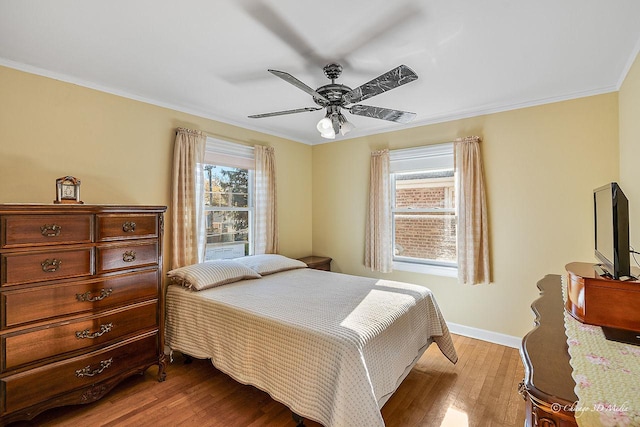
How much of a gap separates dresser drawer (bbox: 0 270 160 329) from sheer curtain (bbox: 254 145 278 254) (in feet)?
5.06

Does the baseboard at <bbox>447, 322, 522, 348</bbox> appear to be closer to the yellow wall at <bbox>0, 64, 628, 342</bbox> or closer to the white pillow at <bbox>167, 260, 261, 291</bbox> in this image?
the yellow wall at <bbox>0, 64, 628, 342</bbox>

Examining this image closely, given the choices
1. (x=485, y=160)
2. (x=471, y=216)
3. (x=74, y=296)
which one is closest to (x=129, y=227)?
(x=74, y=296)

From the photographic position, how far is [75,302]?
201cm

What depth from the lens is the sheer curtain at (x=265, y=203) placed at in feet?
12.6

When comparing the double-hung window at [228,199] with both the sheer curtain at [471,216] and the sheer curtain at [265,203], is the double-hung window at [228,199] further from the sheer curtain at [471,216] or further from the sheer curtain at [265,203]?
the sheer curtain at [471,216]

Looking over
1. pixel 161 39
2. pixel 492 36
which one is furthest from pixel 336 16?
pixel 161 39

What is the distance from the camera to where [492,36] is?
6.15 feet

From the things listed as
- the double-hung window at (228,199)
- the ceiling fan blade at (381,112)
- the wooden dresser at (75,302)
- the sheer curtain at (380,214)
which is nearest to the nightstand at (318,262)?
the sheer curtain at (380,214)

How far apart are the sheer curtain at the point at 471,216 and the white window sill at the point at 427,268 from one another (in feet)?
0.47

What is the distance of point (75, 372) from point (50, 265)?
0.75 meters

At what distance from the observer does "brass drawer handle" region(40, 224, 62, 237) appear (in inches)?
74.2

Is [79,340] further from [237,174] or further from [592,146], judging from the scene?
[592,146]

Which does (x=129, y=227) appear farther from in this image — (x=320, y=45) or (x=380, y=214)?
(x=380, y=214)

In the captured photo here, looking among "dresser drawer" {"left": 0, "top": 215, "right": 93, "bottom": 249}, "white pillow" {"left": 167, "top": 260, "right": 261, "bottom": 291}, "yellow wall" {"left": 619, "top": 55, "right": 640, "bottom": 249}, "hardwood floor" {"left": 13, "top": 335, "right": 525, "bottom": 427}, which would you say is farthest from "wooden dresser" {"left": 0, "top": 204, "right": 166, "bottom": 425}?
"yellow wall" {"left": 619, "top": 55, "right": 640, "bottom": 249}
